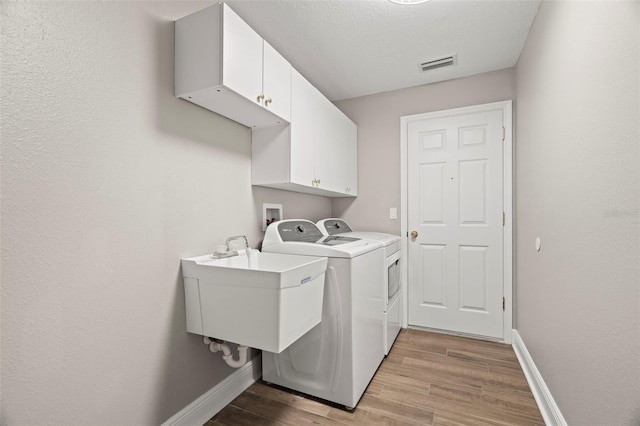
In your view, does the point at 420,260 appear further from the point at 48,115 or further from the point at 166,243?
the point at 48,115

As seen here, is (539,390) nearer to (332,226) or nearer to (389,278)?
(389,278)

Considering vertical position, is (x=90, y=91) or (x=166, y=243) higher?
(x=90, y=91)

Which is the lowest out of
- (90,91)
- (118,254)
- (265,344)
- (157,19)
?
(265,344)

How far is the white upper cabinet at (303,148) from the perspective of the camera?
6.18ft

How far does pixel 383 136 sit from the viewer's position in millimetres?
2979

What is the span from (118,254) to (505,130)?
292 centimetres

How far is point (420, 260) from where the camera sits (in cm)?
281

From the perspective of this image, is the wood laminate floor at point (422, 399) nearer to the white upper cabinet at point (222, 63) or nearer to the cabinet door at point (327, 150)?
the cabinet door at point (327, 150)

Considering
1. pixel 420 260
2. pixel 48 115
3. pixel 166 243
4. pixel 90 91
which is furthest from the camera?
pixel 420 260

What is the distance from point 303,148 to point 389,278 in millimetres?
1263

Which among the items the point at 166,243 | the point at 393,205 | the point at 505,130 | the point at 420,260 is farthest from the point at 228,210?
the point at 505,130

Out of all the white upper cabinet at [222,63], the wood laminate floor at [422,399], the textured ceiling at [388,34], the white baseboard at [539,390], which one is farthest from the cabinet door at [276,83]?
the white baseboard at [539,390]

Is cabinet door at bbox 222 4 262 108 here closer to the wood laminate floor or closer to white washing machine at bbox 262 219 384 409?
white washing machine at bbox 262 219 384 409

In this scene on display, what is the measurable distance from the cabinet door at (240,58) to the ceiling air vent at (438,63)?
4.95ft
